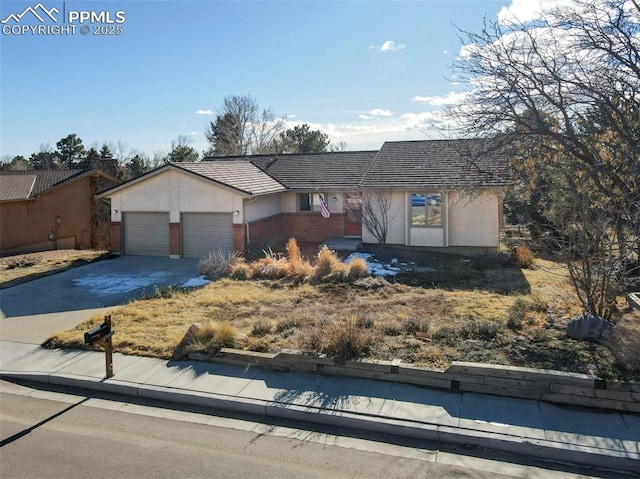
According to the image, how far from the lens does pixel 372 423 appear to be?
6.33 m

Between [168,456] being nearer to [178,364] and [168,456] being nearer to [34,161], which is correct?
[178,364]

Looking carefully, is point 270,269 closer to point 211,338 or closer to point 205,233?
point 205,233

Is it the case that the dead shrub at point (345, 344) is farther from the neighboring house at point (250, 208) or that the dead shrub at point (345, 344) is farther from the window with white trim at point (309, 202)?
the window with white trim at point (309, 202)

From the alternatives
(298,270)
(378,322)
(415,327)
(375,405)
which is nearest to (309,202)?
(298,270)

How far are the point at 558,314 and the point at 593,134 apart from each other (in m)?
3.94

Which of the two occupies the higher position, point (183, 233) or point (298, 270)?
point (183, 233)

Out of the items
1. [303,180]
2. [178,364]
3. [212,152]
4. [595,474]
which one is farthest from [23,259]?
[212,152]

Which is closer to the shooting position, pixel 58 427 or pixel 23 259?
pixel 58 427

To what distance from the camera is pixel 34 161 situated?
5641 centimetres

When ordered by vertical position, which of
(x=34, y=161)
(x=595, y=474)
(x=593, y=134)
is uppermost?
(x=34, y=161)

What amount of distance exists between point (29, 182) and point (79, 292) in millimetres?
17516

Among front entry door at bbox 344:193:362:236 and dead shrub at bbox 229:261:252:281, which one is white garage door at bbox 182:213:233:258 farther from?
front entry door at bbox 344:193:362:236

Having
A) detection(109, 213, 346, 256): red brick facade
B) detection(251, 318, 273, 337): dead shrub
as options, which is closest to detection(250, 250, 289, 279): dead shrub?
detection(109, 213, 346, 256): red brick facade

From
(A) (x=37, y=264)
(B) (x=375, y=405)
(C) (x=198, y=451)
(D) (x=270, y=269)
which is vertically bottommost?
(C) (x=198, y=451)
